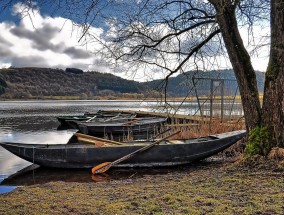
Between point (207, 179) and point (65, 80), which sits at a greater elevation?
point (65, 80)

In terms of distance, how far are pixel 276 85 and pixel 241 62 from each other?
0.98 metres

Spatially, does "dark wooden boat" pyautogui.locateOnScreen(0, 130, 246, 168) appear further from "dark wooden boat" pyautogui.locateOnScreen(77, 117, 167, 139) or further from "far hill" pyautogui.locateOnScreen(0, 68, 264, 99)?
"far hill" pyautogui.locateOnScreen(0, 68, 264, 99)

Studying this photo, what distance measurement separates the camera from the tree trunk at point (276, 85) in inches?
296

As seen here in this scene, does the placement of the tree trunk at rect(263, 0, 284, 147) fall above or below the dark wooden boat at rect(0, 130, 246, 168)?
above

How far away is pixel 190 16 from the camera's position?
10000 mm

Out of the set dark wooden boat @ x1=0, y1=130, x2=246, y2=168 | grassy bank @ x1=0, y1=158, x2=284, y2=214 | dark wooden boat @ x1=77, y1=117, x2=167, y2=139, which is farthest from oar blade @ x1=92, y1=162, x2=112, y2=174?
dark wooden boat @ x1=77, y1=117, x2=167, y2=139

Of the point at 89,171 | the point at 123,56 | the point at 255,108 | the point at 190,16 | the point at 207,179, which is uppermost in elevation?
the point at 190,16

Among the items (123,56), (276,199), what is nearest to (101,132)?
(123,56)

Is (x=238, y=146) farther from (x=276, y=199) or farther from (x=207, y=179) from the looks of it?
(x=276, y=199)

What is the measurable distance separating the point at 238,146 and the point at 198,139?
1.51 meters

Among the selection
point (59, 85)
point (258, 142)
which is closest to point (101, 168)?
point (258, 142)

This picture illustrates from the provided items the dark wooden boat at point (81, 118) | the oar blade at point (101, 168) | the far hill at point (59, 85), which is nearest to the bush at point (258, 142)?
the oar blade at point (101, 168)

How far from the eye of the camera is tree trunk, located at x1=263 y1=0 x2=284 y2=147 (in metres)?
7.53

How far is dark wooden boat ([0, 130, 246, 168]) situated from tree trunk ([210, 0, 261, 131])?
3.46 metres
